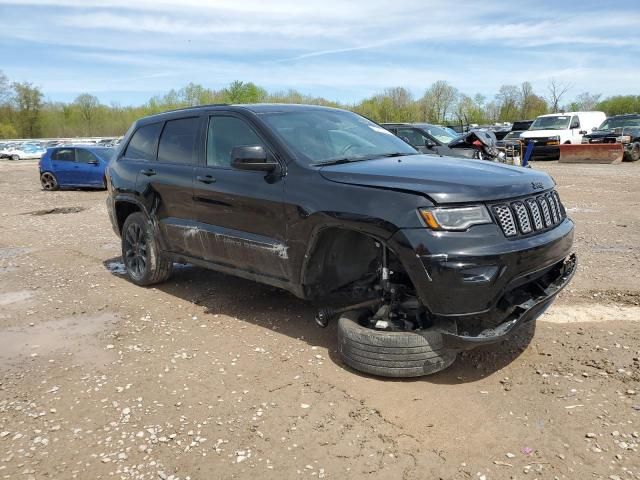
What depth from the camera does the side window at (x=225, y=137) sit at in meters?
4.70

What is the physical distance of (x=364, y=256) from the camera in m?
4.21

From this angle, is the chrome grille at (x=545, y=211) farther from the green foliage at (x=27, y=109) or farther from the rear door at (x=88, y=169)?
the green foliage at (x=27, y=109)

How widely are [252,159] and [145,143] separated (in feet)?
7.46

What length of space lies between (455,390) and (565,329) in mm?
1425

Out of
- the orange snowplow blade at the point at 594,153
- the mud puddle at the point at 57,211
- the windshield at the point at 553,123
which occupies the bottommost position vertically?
the mud puddle at the point at 57,211

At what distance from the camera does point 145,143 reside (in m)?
5.93

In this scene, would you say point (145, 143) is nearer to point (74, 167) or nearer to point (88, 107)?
point (74, 167)

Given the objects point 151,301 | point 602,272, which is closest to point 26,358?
point 151,301

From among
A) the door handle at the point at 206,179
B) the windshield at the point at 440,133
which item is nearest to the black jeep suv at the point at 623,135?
the windshield at the point at 440,133

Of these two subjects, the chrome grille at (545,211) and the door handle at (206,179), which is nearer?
the chrome grille at (545,211)

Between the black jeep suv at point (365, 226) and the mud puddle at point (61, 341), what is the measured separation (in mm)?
1027

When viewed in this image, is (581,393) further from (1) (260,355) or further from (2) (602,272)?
(2) (602,272)

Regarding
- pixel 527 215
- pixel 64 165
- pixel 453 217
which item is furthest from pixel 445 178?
pixel 64 165

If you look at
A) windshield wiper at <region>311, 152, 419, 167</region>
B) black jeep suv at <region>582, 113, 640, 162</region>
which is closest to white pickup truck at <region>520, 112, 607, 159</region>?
black jeep suv at <region>582, 113, 640, 162</region>
